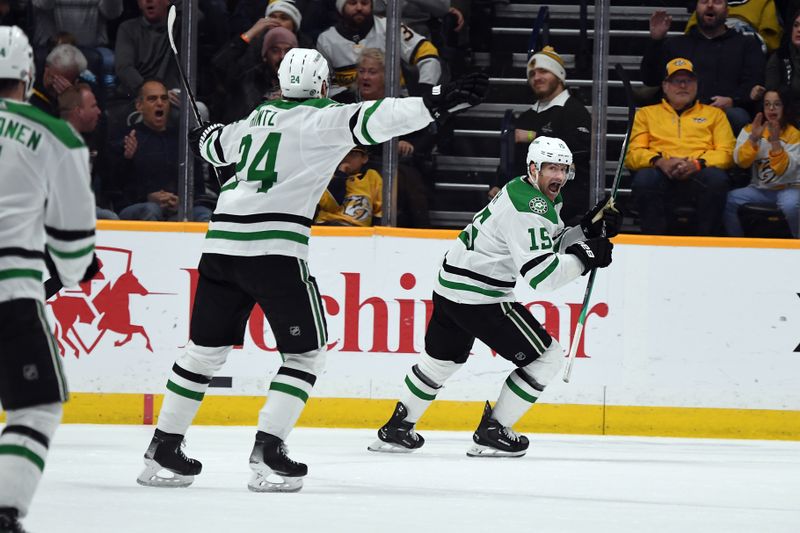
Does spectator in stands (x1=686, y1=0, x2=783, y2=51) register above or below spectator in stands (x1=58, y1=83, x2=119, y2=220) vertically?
above

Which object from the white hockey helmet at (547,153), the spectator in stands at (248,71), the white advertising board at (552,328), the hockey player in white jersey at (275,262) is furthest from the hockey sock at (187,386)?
the spectator in stands at (248,71)

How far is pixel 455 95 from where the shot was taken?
409 centimetres

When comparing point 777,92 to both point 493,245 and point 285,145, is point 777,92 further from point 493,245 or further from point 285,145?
point 285,145

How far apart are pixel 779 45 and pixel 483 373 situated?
2167 mm

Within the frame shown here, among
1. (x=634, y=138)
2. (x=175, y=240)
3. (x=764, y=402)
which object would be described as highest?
(x=634, y=138)

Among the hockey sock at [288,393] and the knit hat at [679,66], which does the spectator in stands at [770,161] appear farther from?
the hockey sock at [288,393]

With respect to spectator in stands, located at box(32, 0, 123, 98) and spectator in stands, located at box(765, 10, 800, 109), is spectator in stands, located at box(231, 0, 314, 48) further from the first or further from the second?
spectator in stands, located at box(765, 10, 800, 109)

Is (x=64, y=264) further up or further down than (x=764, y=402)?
further up

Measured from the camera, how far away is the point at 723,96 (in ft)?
21.6

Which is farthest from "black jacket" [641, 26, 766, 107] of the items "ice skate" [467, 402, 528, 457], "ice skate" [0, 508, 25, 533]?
"ice skate" [0, 508, 25, 533]

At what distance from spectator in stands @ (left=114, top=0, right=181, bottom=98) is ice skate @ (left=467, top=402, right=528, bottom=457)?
225 centimetres

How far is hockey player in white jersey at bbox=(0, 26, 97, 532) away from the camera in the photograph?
2.95m

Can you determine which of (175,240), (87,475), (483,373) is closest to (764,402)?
(483,373)

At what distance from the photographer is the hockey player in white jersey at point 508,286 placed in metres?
5.18
